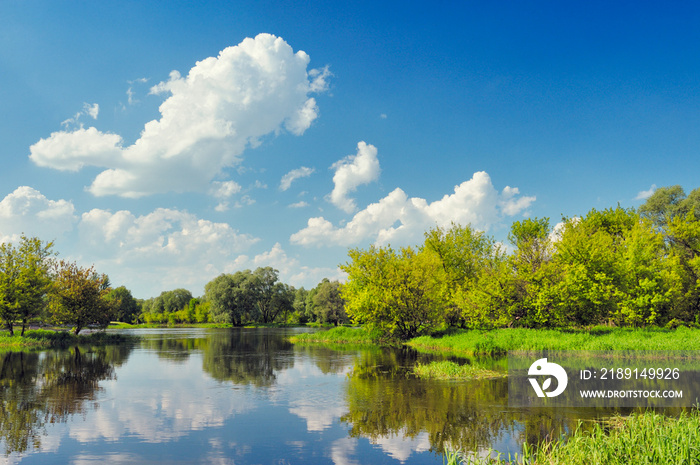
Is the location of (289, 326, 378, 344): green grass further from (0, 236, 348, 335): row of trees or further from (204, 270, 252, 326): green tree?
(204, 270, 252, 326): green tree

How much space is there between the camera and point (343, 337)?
6288 cm

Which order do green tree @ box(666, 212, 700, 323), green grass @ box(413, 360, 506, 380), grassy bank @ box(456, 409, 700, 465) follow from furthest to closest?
green tree @ box(666, 212, 700, 323)
green grass @ box(413, 360, 506, 380)
grassy bank @ box(456, 409, 700, 465)

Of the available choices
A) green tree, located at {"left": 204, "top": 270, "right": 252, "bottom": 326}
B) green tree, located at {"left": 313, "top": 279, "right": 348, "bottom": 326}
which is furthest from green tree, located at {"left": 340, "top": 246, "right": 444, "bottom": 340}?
green tree, located at {"left": 204, "top": 270, "right": 252, "bottom": 326}

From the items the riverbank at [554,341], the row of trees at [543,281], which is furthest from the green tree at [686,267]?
the riverbank at [554,341]

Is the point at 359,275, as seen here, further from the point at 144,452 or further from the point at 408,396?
the point at 144,452

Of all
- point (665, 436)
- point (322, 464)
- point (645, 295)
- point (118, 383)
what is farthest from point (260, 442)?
point (645, 295)

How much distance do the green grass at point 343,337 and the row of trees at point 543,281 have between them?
4.20 metres

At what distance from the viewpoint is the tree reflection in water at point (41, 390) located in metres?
15.2

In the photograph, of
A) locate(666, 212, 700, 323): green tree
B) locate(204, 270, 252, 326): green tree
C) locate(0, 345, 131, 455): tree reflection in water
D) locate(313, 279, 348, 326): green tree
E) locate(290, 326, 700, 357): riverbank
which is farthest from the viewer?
locate(204, 270, 252, 326): green tree

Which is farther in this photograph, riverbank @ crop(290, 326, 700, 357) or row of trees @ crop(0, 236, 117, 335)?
row of trees @ crop(0, 236, 117, 335)

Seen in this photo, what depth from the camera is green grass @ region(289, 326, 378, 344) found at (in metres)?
59.7

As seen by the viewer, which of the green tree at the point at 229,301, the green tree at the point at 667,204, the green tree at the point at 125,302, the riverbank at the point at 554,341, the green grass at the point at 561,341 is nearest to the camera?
the green grass at the point at 561,341

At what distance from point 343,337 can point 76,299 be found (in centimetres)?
3873

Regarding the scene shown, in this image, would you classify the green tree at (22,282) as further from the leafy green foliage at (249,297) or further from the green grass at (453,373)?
the leafy green foliage at (249,297)
